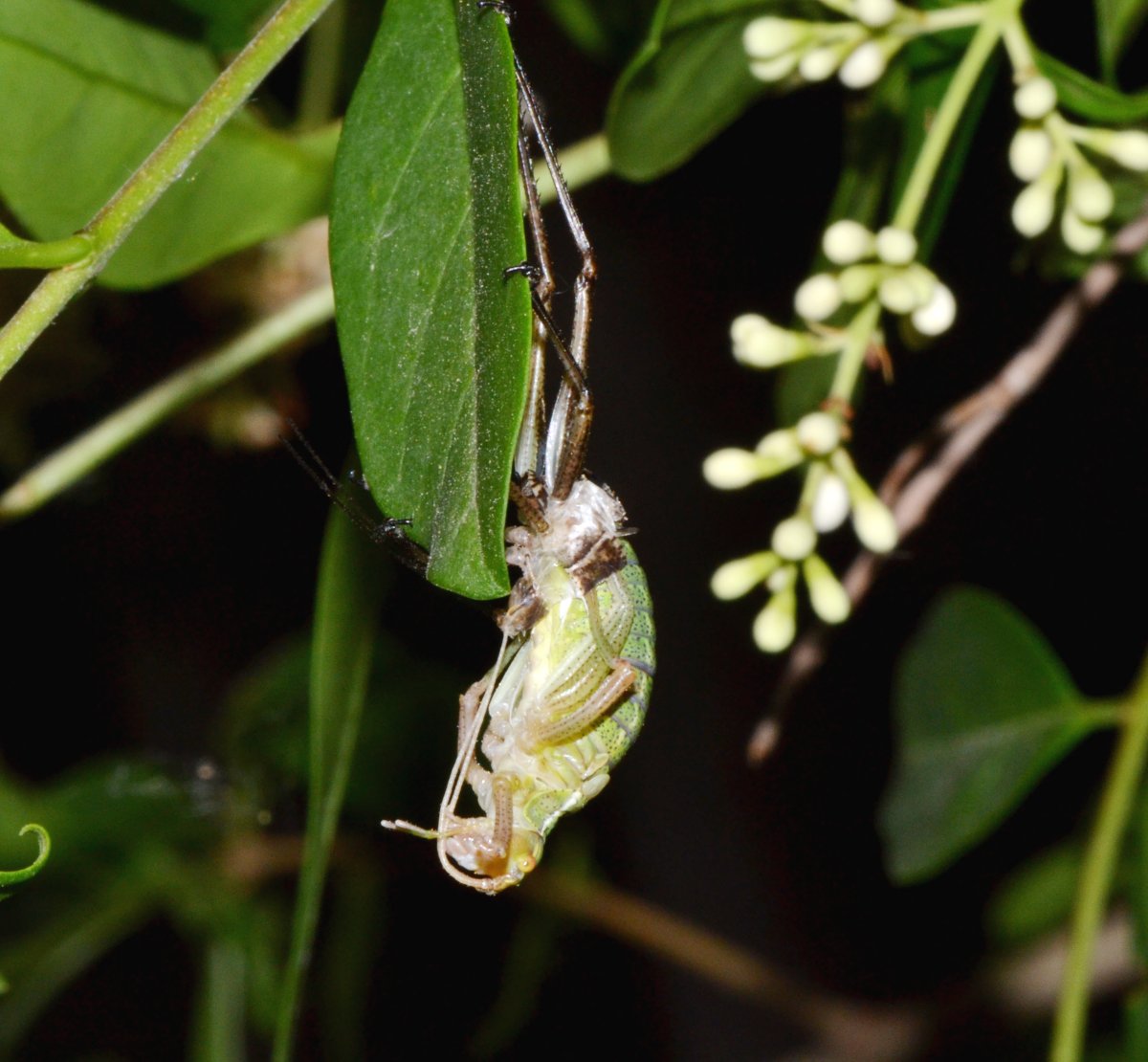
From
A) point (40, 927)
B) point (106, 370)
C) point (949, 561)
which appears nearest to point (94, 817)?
point (40, 927)

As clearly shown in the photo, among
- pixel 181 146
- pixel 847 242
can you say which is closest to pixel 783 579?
pixel 847 242

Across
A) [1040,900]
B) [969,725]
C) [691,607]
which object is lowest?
[1040,900]

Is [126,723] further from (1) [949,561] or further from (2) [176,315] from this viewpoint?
(1) [949,561]

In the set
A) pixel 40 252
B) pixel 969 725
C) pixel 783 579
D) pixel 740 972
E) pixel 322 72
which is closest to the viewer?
pixel 40 252

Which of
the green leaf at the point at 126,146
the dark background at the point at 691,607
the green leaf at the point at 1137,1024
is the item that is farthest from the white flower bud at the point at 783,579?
the green leaf at the point at 1137,1024

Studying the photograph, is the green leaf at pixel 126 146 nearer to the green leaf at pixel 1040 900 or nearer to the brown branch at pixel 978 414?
the brown branch at pixel 978 414

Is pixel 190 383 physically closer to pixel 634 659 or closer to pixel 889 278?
pixel 634 659
